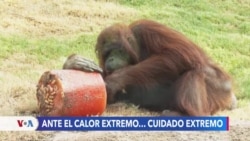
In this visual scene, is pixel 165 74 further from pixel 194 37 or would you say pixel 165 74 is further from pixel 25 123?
pixel 194 37

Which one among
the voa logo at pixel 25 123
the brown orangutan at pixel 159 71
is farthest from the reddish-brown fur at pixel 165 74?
the voa logo at pixel 25 123

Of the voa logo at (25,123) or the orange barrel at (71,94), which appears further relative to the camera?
the orange barrel at (71,94)

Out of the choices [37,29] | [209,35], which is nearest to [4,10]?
[37,29]

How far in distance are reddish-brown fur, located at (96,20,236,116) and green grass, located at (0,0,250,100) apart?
964 mm

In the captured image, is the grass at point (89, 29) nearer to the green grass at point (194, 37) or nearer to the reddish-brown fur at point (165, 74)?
the green grass at point (194, 37)

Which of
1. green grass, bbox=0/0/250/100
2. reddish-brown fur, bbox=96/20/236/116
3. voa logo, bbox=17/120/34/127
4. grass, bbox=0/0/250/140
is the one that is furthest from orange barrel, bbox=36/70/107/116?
green grass, bbox=0/0/250/100

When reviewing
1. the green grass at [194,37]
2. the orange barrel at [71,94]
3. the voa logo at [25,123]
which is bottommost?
the green grass at [194,37]

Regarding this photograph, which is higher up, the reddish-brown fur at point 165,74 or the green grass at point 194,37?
the reddish-brown fur at point 165,74

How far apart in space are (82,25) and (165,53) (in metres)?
3.95

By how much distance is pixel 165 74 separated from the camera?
454cm

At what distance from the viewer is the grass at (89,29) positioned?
6.48 m

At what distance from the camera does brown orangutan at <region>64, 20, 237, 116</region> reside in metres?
4.41

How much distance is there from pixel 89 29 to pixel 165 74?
12.6 feet

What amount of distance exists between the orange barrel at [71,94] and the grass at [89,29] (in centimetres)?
87
